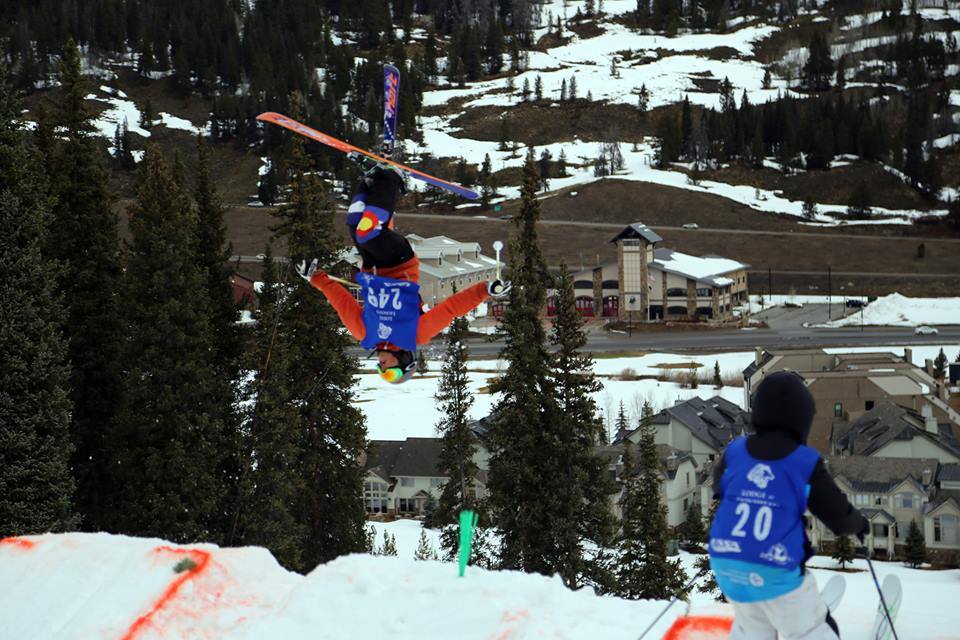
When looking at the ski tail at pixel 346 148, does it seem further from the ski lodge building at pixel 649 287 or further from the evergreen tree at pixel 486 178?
the evergreen tree at pixel 486 178

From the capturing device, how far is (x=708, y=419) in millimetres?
49188

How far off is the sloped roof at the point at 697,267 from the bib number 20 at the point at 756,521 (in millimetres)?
81719

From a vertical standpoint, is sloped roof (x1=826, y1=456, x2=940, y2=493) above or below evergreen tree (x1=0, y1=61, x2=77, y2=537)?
below

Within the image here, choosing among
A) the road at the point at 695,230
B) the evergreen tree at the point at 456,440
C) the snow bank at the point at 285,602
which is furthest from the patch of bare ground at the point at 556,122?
the snow bank at the point at 285,602

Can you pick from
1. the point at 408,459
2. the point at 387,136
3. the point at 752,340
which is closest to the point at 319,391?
the point at 387,136

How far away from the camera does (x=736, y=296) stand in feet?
305

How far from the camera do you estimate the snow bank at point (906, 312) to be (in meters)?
81.6

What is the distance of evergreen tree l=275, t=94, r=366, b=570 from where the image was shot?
72.5ft

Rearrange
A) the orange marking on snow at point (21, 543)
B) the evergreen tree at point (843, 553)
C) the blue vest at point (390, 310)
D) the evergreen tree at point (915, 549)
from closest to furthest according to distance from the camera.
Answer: the blue vest at point (390, 310) < the orange marking on snow at point (21, 543) < the evergreen tree at point (843, 553) < the evergreen tree at point (915, 549)

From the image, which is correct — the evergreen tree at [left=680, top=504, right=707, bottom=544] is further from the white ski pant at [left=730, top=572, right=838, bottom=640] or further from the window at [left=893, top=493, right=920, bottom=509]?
the white ski pant at [left=730, top=572, right=838, bottom=640]

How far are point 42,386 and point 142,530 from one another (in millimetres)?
3492

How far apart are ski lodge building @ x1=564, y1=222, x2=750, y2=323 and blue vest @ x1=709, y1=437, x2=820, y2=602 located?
7866 centimetres

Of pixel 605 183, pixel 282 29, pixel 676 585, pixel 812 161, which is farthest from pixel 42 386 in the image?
pixel 282 29

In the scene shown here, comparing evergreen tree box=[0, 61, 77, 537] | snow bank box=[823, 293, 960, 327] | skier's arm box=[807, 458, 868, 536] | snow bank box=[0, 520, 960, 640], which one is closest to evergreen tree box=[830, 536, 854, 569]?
snow bank box=[0, 520, 960, 640]
